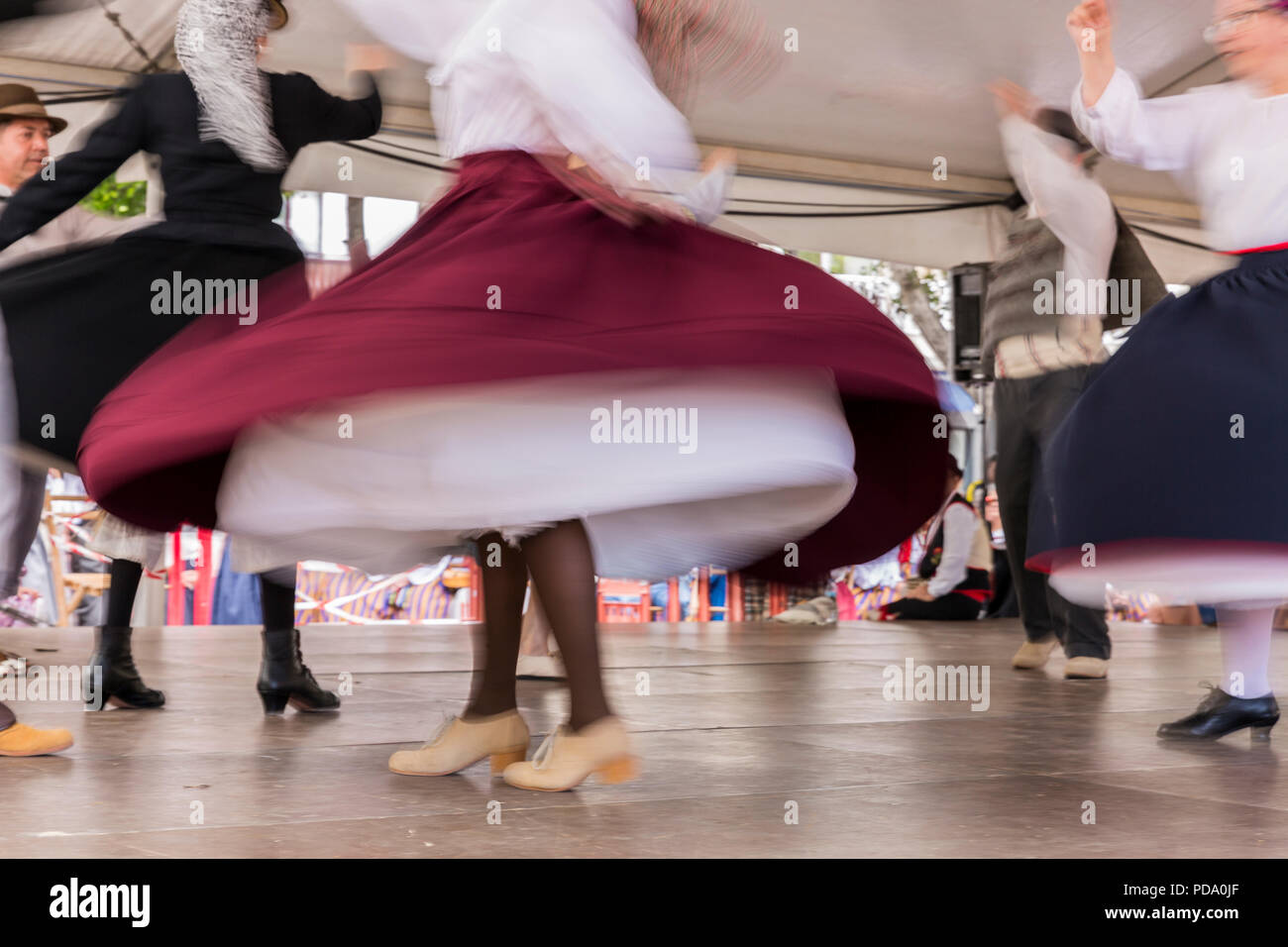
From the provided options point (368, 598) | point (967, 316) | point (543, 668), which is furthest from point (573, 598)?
point (967, 316)

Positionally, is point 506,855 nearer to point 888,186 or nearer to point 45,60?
point 45,60

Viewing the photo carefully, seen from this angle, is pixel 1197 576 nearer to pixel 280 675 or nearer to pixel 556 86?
pixel 556 86

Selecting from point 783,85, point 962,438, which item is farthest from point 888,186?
point 962,438

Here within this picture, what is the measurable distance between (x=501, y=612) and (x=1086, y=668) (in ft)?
8.05

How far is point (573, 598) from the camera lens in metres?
1.73

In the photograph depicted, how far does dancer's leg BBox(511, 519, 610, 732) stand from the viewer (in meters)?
1.73

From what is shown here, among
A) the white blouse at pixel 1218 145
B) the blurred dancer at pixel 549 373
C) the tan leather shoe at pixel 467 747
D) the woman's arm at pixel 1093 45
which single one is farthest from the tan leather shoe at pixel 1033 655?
the tan leather shoe at pixel 467 747

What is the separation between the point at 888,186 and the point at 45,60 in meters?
→ 4.23

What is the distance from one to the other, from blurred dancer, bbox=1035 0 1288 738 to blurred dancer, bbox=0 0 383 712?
1432 millimetres

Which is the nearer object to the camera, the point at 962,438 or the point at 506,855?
the point at 506,855

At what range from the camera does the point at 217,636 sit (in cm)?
520

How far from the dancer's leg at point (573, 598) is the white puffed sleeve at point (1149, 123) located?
1.40 meters

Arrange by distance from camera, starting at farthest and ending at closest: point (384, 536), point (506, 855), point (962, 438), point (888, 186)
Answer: point (962, 438)
point (888, 186)
point (384, 536)
point (506, 855)

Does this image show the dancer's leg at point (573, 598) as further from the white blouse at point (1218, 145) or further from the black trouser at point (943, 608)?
the black trouser at point (943, 608)
